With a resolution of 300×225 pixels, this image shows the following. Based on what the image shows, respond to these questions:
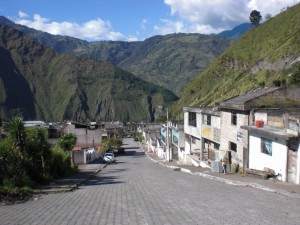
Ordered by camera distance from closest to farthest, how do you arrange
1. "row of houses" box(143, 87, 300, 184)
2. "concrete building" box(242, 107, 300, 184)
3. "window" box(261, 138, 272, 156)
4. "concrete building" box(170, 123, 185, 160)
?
"concrete building" box(242, 107, 300, 184), "row of houses" box(143, 87, 300, 184), "window" box(261, 138, 272, 156), "concrete building" box(170, 123, 185, 160)

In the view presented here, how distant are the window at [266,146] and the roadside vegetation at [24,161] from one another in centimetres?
1182

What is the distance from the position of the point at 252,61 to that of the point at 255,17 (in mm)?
38226

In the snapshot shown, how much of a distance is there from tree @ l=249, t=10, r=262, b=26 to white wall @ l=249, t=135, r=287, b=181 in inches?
5012

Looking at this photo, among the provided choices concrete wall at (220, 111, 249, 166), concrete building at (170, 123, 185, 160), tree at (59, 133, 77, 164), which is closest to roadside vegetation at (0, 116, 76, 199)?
concrete wall at (220, 111, 249, 166)

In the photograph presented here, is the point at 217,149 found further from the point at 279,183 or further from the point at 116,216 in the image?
the point at 116,216

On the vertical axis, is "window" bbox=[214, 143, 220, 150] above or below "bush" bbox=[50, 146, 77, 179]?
above

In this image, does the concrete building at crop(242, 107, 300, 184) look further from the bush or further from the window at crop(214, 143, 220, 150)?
the bush

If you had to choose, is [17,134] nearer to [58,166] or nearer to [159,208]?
[58,166]

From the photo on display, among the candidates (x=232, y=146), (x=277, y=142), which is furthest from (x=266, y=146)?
(x=232, y=146)

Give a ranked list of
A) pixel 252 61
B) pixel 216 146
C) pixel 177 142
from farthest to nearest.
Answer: pixel 252 61 → pixel 177 142 → pixel 216 146

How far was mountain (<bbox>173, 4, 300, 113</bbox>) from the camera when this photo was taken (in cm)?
9044

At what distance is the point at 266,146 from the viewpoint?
21.6m

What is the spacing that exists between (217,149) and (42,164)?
1686 centimetres

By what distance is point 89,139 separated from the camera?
249 ft
